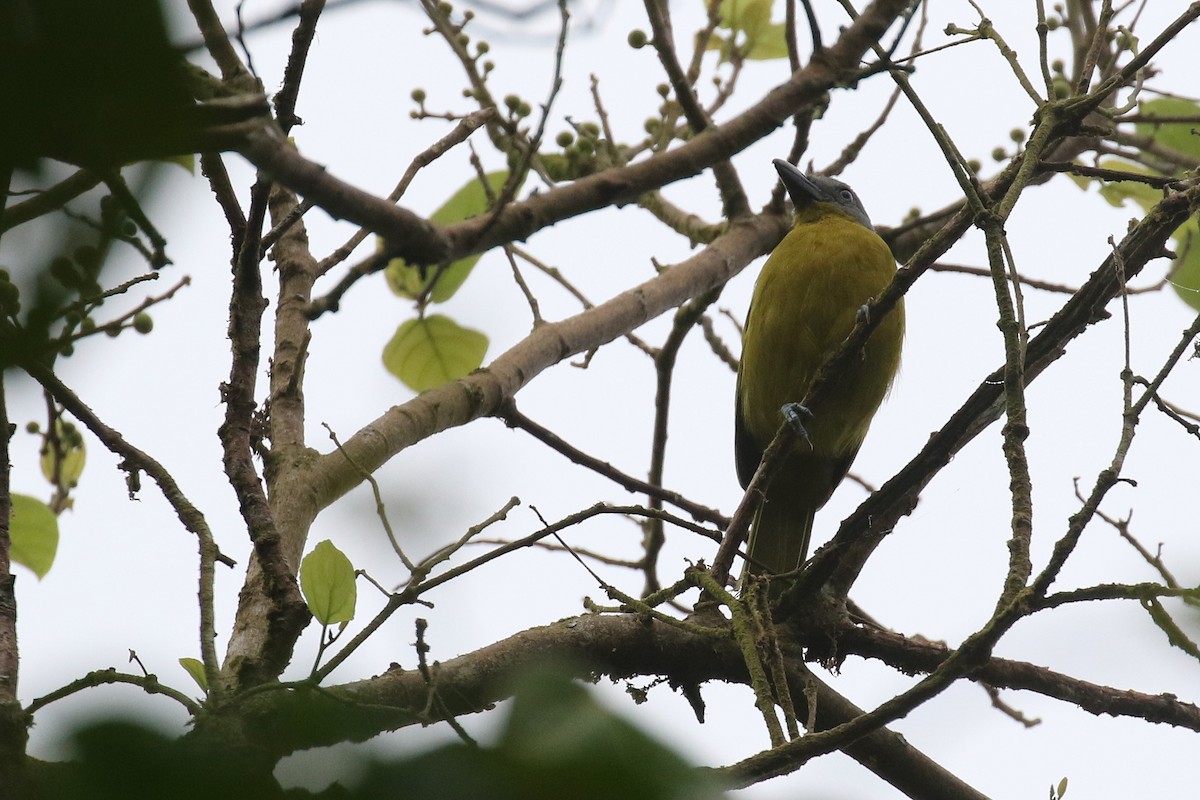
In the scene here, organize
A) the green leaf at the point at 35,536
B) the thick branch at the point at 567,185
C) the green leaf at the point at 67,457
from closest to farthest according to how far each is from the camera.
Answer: the thick branch at the point at 567,185, the green leaf at the point at 35,536, the green leaf at the point at 67,457

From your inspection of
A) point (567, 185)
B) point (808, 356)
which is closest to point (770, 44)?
point (808, 356)

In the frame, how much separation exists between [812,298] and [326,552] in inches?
105

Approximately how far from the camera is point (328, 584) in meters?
2.17

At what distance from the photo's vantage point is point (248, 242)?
2.25 m

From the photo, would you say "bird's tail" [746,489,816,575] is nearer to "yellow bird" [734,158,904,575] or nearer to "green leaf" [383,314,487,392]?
"yellow bird" [734,158,904,575]

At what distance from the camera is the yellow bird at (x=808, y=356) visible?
440cm

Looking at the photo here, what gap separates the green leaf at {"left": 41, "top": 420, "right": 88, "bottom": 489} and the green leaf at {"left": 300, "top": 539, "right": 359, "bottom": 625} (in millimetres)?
1552

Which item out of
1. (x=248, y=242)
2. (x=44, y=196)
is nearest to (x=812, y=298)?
(x=248, y=242)

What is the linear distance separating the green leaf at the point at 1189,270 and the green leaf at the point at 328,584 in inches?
76.1

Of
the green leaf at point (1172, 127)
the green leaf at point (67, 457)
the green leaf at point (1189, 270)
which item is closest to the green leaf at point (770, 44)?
the green leaf at point (1172, 127)

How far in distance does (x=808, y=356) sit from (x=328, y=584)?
2653mm

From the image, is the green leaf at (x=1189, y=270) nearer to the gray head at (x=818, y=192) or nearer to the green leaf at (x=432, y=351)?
the gray head at (x=818, y=192)

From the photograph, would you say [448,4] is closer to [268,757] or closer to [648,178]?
[648,178]

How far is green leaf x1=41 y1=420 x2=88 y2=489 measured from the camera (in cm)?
346
